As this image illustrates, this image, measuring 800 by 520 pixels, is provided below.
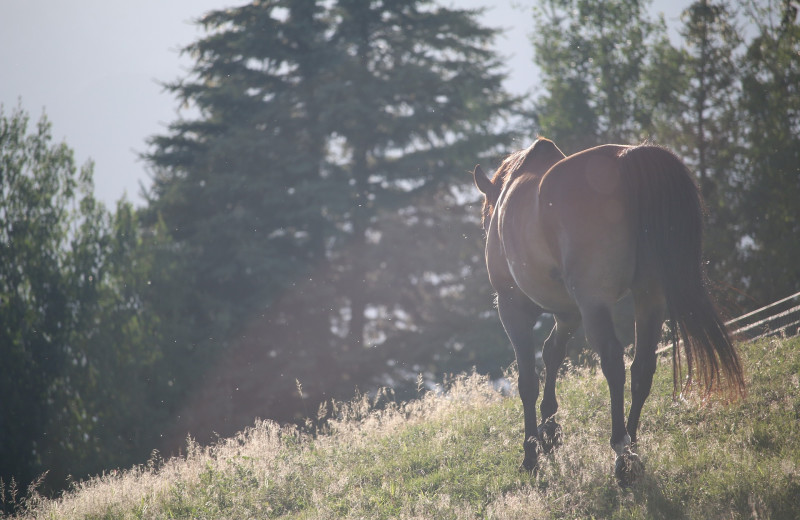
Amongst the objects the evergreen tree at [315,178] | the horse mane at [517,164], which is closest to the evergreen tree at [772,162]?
the evergreen tree at [315,178]

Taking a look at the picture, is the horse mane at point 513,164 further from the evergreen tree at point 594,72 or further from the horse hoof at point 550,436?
the evergreen tree at point 594,72

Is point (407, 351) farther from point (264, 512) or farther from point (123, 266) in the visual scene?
point (264, 512)

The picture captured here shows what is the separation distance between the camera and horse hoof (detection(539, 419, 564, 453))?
236 inches

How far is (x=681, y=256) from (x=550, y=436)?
6.69 ft

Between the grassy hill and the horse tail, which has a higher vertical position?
the horse tail

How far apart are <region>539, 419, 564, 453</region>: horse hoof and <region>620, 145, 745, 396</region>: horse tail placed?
142 centimetres

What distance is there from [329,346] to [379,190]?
21.4ft

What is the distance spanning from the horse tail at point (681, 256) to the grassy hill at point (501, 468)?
2.33 feet

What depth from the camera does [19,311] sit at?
25.5 meters

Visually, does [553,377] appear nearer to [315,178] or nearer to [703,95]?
[703,95]

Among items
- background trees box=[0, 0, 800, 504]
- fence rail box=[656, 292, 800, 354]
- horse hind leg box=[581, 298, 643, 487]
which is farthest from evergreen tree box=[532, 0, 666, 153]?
horse hind leg box=[581, 298, 643, 487]

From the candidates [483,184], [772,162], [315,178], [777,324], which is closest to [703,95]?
[772,162]

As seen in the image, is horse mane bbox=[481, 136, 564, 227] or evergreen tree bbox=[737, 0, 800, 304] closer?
horse mane bbox=[481, 136, 564, 227]

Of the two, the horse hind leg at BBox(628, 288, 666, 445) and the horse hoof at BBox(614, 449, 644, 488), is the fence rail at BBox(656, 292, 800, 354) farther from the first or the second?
the horse hoof at BBox(614, 449, 644, 488)
